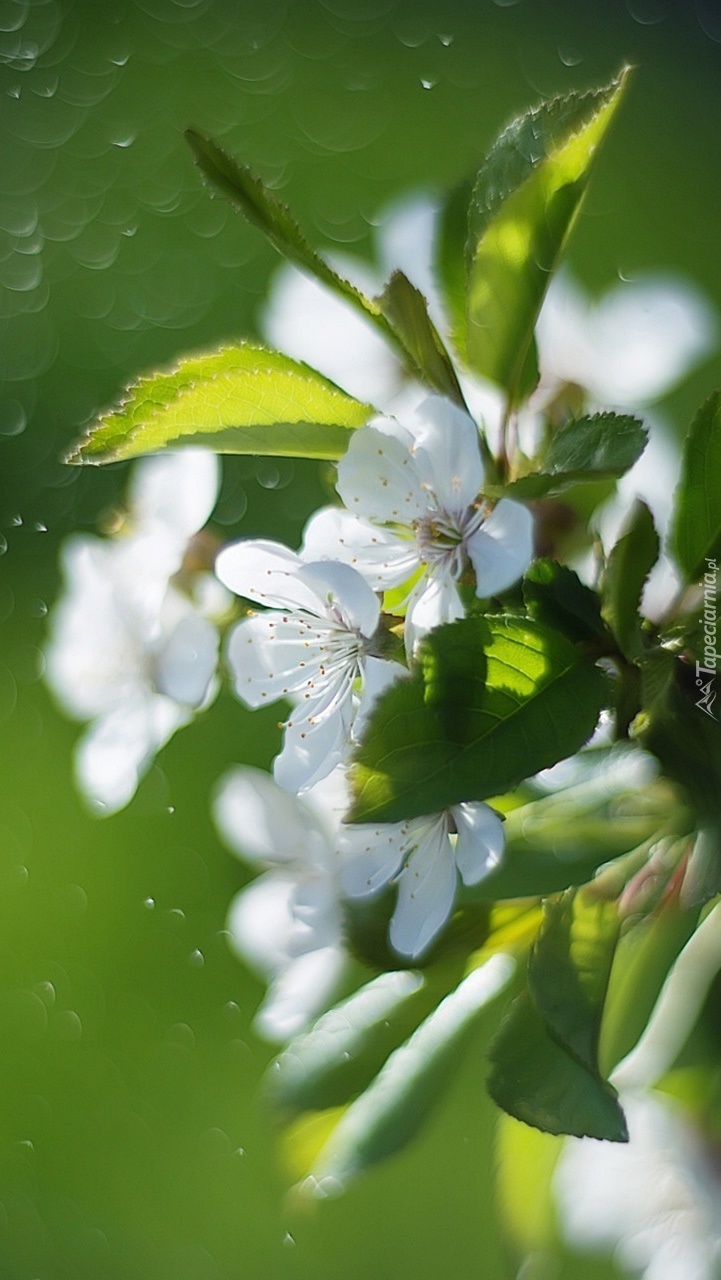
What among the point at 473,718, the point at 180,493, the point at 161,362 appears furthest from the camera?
the point at 161,362

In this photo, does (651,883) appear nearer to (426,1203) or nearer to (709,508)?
(709,508)

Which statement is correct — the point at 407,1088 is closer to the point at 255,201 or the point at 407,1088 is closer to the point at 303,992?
the point at 303,992

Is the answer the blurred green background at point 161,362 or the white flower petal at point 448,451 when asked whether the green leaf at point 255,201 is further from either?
the blurred green background at point 161,362

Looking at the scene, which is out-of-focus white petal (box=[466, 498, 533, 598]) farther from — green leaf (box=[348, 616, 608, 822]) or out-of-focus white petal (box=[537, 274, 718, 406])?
out-of-focus white petal (box=[537, 274, 718, 406])

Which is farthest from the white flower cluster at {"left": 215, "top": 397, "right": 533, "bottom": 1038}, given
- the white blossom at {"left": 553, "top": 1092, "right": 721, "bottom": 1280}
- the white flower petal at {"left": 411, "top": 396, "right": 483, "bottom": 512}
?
the white blossom at {"left": 553, "top": 1092, "right": 721, "bottom": 1280}

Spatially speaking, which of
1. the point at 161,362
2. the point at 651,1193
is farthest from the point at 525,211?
the point at 161,362

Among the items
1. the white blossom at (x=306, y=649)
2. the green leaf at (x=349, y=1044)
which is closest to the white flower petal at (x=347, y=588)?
the white blossom at (x=306, y=649)
